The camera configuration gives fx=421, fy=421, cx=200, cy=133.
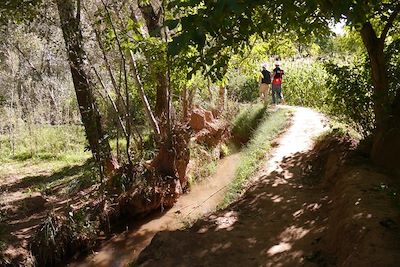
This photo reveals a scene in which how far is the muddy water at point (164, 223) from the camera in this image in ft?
22.1

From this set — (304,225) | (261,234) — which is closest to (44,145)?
(261,234)

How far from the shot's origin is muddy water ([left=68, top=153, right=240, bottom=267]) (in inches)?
266

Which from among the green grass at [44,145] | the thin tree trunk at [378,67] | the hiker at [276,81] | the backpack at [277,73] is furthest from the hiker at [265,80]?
the thin tree trunk at [378,67]

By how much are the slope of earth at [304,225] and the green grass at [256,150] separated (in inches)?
19.8

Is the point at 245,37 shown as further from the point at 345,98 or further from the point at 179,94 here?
the point at 179,94

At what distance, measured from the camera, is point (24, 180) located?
1097 cm

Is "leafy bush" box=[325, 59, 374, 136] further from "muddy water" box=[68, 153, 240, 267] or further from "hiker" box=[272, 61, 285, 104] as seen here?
A: "hiker" box=[272, 61, 285, 104]

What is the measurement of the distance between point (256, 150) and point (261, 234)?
405cm

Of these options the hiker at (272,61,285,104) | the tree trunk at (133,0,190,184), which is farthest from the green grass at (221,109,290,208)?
the hiker at (272,61,285,104)

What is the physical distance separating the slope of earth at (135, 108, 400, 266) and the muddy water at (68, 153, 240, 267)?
129 cm

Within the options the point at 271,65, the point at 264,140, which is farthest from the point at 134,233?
the point at 271,65

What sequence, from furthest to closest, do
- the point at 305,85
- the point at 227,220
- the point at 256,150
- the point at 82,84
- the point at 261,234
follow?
1. the point at 305,85
2. the point at 256,150
3. the point at 82,84
4. the point at 227,220
5. the point at 261,234

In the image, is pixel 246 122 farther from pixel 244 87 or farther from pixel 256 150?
pixel 244 87

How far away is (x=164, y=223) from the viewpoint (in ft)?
25.9
